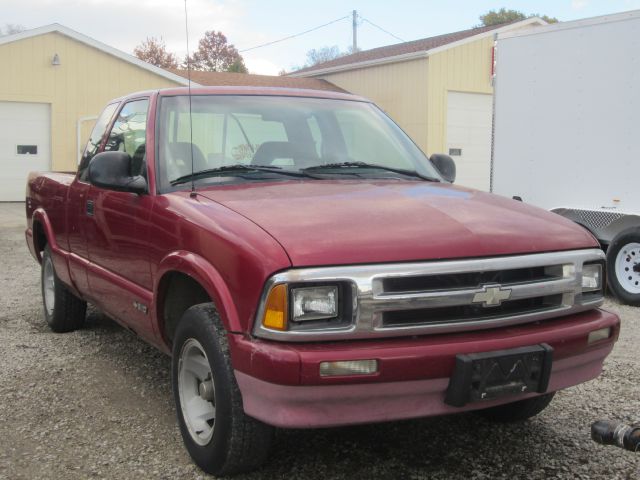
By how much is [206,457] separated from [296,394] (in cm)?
76

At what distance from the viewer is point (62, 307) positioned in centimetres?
573

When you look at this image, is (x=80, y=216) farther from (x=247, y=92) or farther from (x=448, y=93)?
(x=448, y=93)

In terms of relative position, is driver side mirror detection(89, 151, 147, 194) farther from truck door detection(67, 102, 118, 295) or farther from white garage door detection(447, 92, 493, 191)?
white garage door detection(447, 92, 493, 191)

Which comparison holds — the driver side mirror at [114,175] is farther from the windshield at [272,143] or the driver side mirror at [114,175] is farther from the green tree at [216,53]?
the green tree at [216,53]

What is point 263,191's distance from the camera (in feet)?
11.7

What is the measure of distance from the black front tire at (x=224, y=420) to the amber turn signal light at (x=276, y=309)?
0.34 metres

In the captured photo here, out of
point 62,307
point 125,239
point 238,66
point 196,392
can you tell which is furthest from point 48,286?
point 238,66

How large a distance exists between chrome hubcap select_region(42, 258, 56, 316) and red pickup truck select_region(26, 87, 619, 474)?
1958 millimetres

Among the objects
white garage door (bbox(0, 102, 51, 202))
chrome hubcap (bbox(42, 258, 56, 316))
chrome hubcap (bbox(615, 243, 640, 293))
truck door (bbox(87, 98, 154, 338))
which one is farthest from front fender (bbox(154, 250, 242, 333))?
white garage door (bbox(0, 102, 51, 202))

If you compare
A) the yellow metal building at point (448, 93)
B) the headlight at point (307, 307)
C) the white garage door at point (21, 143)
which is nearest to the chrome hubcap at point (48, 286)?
the headlight at point (307, 307)

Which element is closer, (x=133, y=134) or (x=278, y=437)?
(x=278, y=437)

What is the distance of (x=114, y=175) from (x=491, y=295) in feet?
6.96

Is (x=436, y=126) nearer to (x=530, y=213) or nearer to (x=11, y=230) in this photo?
(x=11, y=230)

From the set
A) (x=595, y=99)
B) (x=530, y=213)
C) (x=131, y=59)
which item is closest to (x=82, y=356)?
(x=530, y=213)
